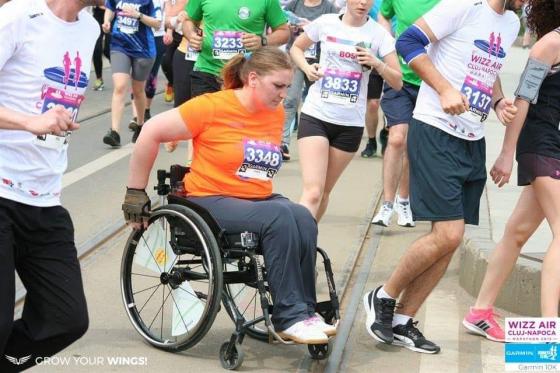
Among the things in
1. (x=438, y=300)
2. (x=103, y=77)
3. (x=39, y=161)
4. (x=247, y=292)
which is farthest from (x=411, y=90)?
(x=103, y=77)

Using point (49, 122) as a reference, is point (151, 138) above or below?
below

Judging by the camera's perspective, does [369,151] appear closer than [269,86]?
No

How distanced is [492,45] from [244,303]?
1831mm

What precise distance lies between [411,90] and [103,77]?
10.6 meters

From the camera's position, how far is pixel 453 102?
6.03 m

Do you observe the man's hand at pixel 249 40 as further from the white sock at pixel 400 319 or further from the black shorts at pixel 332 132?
the white sock at pixel 400 319

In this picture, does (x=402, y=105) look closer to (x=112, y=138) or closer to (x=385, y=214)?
(x=385, y=214)

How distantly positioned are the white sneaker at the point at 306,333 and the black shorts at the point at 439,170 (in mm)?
869

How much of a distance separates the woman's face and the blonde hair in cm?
2

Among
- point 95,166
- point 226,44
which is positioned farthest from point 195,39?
point 95,166

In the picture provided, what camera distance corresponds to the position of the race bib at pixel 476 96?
6297 millimetres

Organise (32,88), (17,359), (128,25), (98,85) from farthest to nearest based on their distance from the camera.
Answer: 1. (98,85)
2. (128,25)
3. (17,359)
4. (32,88)

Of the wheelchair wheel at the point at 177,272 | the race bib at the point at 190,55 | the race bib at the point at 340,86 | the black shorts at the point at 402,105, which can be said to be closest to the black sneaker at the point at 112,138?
the race bib at the point at 190,55

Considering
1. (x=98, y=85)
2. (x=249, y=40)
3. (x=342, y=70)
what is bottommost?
(x=98, y=85)
